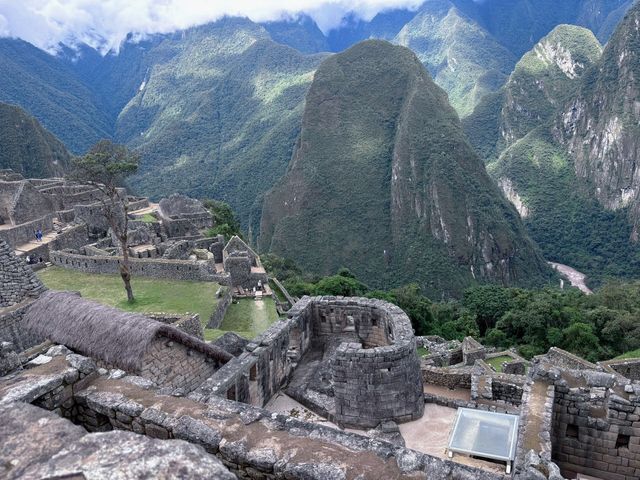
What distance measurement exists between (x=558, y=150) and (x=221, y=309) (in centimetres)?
16909

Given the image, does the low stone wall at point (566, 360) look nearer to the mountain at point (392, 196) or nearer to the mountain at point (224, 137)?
the mountain at point (392, 196)

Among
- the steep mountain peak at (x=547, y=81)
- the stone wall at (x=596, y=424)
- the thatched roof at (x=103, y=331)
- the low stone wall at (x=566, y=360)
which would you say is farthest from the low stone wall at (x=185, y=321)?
the steep mountain peak at (x=547, y=81)

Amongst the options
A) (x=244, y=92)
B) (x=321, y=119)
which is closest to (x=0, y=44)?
(x=244, y=92)

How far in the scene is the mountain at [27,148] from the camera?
7631 cm

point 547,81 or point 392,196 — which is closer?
point 392,196

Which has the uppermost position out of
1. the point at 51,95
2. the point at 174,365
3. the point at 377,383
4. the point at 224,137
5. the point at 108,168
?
the point at 51,95

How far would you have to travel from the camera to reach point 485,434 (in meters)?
6.75

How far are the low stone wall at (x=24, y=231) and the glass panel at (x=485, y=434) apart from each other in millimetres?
24696

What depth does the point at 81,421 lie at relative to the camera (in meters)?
5.00

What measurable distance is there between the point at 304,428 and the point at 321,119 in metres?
134

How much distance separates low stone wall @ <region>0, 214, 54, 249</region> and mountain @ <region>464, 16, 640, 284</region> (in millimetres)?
102827

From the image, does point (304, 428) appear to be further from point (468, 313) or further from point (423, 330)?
point (468, 313)

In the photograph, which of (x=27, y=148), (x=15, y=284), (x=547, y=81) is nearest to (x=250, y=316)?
(x=15, y=284)

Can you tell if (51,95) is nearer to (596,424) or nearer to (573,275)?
(573,275)
